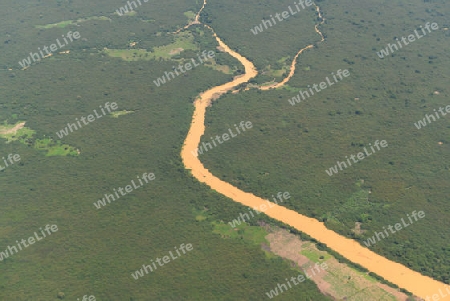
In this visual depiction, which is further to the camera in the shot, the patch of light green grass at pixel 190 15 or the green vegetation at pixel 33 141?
the patch of light green grass at pixel 190 15

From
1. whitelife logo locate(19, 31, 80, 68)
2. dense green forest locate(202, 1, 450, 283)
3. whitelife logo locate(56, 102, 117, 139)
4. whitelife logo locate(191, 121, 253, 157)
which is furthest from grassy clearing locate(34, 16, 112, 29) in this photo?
whitelife logo locate(191, 121, 253, 157)

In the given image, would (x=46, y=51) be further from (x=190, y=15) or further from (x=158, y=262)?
(x=158, y=262)

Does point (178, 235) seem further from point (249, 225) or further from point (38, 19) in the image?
point (38, 19)

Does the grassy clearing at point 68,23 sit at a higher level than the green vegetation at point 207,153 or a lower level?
higher

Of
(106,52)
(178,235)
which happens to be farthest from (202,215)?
(106,52)

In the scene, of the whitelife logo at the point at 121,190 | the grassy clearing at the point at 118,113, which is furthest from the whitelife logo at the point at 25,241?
the grassy clearing at the point at 118,113

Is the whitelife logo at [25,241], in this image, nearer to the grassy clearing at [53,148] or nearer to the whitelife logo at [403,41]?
the grassy clearing at [53,148]

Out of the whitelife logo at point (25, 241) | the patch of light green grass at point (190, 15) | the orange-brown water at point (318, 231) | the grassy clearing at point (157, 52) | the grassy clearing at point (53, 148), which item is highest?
the patch of light green grass at point (190, 15)

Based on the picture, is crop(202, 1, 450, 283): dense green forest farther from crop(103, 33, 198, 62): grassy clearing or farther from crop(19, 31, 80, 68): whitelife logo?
crop(19, 31, 80, 68): whitelife logo
